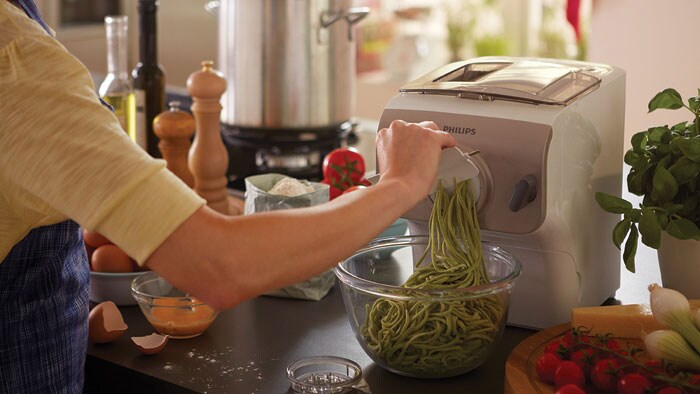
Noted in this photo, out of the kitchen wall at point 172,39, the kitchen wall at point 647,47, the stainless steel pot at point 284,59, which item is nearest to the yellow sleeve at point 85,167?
the stainless steel pot at point 284,59

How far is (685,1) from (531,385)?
2030 mm

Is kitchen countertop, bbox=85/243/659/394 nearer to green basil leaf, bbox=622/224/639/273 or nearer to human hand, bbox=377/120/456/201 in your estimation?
green basil leaf, bbox=622/224/639/273

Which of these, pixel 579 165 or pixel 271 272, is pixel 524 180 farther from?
pixel 271 272

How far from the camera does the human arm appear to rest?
2.56 ft

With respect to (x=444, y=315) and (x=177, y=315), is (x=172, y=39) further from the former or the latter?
(x=444, y=315)

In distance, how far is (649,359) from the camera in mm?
1099

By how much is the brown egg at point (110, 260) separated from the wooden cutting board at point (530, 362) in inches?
23.1

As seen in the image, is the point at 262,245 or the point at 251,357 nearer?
the point at 262,245

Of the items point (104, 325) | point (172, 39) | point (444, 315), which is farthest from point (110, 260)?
point (172, 39)

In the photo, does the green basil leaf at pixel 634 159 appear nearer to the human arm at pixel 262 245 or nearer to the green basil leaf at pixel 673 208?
the green basil leaf at pixel 673 208

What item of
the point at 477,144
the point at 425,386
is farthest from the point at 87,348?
the point at 477,144

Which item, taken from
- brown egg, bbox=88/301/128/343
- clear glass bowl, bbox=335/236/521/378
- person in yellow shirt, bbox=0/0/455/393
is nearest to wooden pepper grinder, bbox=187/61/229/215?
brown egg, bbox=88/301/128/343

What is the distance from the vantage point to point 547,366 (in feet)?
3.40

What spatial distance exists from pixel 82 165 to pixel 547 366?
567 mm
